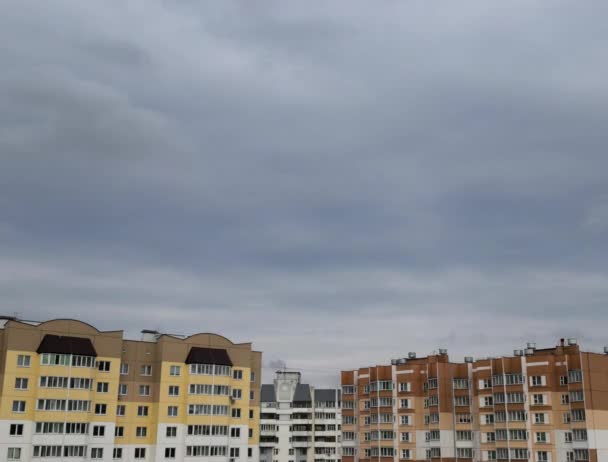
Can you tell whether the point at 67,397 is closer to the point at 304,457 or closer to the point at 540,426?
the point at 540,426

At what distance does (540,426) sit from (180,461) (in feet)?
171

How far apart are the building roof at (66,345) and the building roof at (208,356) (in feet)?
46.1

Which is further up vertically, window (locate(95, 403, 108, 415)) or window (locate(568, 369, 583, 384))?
window (locate(568, 369, 583, 384))

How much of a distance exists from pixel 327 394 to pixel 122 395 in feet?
282

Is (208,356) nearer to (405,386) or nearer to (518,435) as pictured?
(405,386)

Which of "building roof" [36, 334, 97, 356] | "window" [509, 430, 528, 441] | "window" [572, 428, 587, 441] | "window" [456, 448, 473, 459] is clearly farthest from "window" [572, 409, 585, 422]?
"building roof" [36, 334, 97, 356]

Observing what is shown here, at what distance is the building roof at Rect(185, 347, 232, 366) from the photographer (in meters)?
102

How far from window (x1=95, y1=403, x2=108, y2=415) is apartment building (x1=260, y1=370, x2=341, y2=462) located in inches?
3340

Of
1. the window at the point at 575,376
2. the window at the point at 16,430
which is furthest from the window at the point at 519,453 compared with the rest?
the window at the point at 16,430

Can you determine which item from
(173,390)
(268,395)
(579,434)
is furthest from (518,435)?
(268,395)

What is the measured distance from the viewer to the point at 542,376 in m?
104

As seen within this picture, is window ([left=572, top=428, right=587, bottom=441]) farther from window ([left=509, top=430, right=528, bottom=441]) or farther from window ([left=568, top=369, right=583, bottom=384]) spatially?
window ([left=509, top=430, right=528, bottom=441])

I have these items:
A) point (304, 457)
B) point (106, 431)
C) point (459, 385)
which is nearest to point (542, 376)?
point (459, 385)

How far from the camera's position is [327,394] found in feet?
577
